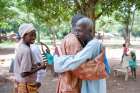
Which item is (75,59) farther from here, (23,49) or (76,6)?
(76,6)

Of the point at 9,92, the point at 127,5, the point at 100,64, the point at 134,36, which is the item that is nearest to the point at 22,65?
the point at 100,64

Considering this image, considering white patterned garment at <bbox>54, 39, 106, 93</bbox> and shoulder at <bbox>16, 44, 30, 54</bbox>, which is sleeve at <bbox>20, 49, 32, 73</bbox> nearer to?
shoulder at <bbox>16, 44, 30, 54</bbox>

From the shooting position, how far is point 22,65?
4.39 metres

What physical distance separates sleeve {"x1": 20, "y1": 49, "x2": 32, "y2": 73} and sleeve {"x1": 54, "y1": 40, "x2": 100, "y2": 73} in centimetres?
111

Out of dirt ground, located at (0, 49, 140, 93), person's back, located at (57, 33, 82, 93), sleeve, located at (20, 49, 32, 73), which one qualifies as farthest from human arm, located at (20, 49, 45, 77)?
dirt ground, located at (0, 49, 140, 93)

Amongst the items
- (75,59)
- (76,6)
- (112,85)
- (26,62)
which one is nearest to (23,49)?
(26,62)

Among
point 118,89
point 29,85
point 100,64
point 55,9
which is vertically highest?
point 55,9

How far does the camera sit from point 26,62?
440 centimetres

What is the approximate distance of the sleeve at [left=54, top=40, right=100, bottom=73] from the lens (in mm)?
3270

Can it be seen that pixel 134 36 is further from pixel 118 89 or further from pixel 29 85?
pixel 29 85

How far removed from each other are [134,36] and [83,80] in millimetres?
87700

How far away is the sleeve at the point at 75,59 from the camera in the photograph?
3.27m

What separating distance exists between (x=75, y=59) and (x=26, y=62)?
1271 mm

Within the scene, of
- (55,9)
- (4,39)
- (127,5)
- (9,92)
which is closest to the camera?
(9,92)
